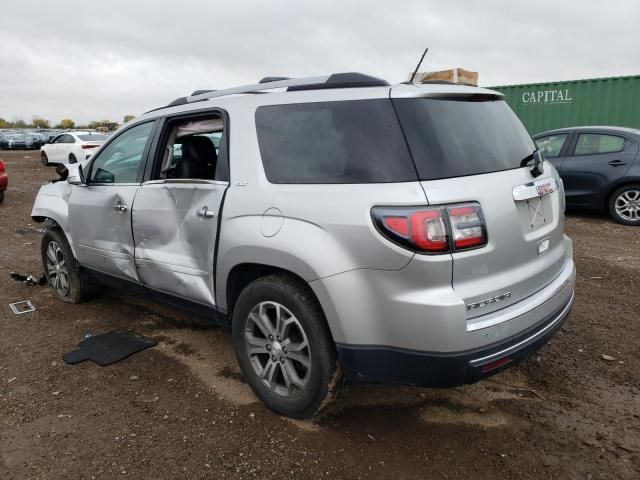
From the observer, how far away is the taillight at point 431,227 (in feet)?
7.06

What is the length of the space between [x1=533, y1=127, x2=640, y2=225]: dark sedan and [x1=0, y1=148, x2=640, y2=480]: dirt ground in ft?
15.2

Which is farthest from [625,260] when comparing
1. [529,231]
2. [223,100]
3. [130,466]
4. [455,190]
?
[130,466]

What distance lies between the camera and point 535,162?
277cm

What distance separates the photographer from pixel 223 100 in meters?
3.10

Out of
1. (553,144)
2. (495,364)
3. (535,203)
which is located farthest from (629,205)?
(495,364)

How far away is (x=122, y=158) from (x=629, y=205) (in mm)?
7466

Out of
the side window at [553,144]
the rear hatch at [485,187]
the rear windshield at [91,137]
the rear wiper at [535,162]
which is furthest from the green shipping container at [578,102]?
the rear windshield at [91,137]

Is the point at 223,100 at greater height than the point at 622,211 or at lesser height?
greater

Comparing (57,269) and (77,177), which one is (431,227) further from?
(57,269)

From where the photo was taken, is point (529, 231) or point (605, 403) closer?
point (529, 231)

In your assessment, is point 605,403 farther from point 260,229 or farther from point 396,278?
point 260,229

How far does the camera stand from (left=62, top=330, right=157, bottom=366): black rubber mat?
3.61m

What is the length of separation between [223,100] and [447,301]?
1.84 metres

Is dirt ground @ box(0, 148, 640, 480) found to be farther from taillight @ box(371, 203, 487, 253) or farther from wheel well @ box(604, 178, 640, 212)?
wheel well @ box(604, 178, 640, 212)
